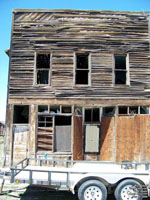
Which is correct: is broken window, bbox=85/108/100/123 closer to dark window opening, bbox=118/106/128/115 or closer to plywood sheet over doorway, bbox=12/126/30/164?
dark window opening, bbox=118/106/128/115

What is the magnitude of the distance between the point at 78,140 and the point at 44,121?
6.55 ft

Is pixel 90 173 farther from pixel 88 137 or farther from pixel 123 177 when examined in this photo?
pixel 88 137

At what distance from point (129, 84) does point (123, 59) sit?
172 cm

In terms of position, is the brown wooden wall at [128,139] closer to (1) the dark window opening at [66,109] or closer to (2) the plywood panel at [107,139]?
(2) the plywood panel at [107,139]

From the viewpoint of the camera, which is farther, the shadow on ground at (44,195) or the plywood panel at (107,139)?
the plywood panel at (107,139)

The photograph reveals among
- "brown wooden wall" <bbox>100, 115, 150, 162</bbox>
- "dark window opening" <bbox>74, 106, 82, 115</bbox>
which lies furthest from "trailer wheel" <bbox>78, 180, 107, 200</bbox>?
"dark window opening" <bbox>74, 106, 82, 115</bbox>

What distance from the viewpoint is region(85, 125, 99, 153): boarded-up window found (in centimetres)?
1052

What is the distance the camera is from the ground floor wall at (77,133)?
966 cm

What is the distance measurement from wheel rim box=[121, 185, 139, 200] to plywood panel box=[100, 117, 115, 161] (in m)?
4.34

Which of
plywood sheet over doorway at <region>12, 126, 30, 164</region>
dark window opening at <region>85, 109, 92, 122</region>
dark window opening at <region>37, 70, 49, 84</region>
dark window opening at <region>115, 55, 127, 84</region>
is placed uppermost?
dark window opening at <region>115, 55, 127, 84</region>

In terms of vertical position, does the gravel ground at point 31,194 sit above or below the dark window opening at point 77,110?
below

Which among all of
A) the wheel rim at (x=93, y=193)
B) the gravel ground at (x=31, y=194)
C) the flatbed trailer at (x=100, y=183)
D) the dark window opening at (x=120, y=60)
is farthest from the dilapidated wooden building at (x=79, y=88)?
the wheel rim at (x=93, y=193)

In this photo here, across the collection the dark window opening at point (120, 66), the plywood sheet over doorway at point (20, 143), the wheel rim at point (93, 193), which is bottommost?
the wheel rim at point (93, 193)

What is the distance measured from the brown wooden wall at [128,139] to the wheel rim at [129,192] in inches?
165
